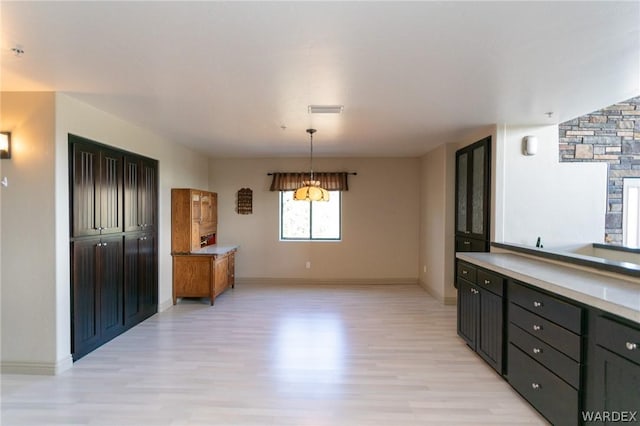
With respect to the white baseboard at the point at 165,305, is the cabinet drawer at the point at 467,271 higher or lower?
higher

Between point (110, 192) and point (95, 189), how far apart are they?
0.81ft

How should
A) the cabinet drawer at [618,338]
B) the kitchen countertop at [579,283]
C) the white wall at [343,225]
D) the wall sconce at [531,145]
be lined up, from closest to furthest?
the cabinet drawer at [618,338] < the kitchen countertop at [579,283] < the wall sconce at [531,145] < the white wall at [343,225]

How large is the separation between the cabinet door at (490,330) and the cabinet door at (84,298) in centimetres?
392

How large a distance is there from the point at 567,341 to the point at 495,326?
0.90 m

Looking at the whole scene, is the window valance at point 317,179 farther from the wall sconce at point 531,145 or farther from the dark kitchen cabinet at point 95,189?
the wall sconce at point 531,145

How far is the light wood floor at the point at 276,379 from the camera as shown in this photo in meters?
2.44

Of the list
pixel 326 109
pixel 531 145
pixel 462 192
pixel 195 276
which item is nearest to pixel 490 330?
pixel 531 145

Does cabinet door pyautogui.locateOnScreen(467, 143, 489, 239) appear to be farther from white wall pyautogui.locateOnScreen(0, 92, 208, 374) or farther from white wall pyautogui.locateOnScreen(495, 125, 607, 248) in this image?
white wall pyautogui.locateOnScreen(0, 92, 208, 374)

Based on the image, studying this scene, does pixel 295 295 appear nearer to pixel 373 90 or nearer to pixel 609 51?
pixel 373 90

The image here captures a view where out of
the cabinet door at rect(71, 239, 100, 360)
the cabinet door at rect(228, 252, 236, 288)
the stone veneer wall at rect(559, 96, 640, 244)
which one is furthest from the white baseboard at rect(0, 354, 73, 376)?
the stone veneer wall at rect(559, 96, 640, 244)

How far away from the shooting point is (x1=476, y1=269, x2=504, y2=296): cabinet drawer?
9.63 feet

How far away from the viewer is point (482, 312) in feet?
10.7

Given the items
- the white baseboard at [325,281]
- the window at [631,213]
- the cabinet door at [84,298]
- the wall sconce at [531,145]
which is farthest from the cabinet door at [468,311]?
the cabinet door at [84,298]

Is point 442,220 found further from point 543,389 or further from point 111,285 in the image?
point 111,285
